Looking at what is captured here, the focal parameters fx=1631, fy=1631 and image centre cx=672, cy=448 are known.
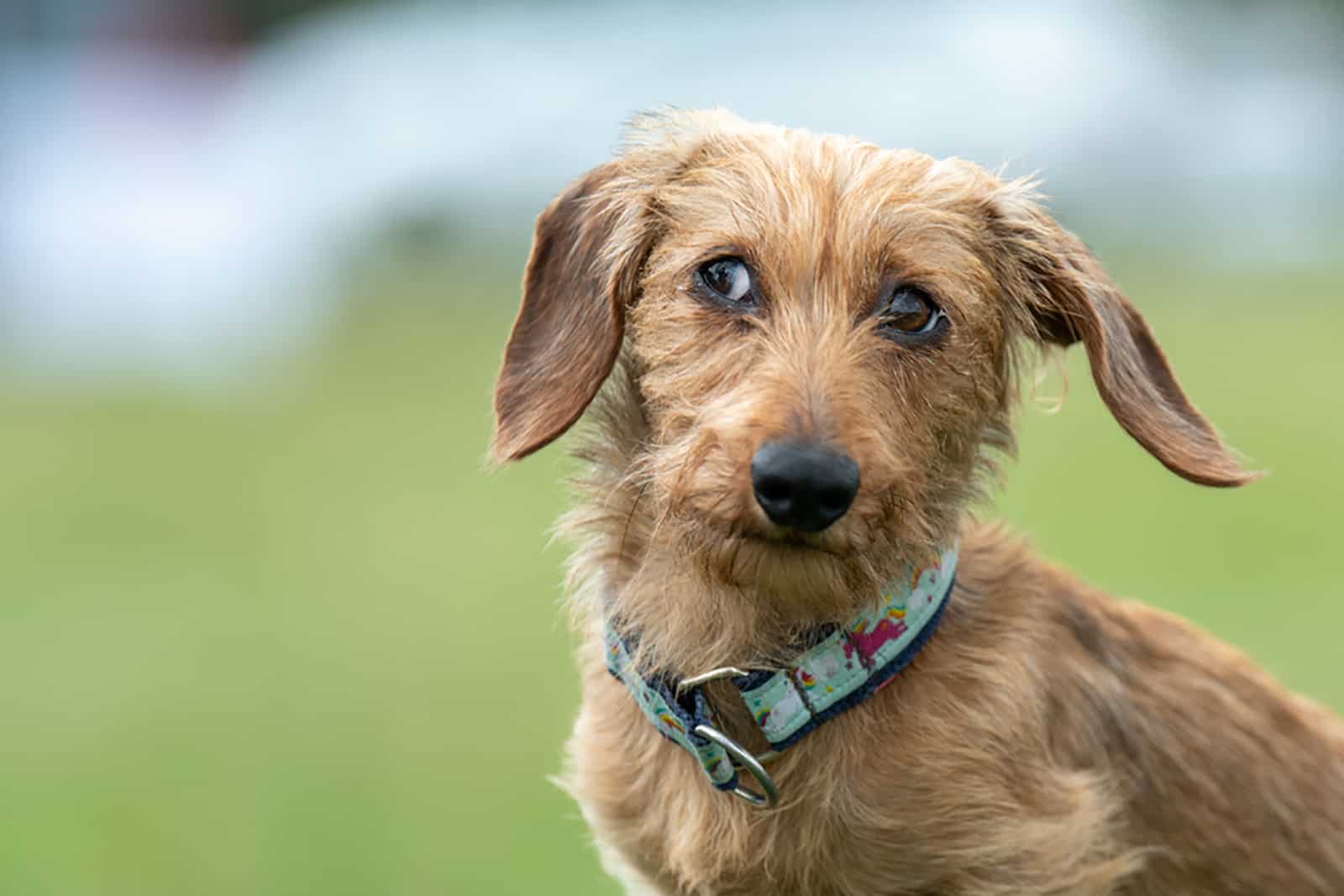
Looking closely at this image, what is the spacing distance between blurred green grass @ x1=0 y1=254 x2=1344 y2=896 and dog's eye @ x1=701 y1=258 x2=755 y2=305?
2.27 feet

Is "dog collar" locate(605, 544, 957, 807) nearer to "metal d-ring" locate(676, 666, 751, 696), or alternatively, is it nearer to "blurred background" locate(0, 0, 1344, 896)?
"metal d-ring" locate(676, 666, 751, 696)

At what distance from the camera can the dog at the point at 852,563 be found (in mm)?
3152

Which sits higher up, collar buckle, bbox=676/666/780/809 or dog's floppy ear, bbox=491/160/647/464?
dog's floppy ear, bbox=491/160/647/464

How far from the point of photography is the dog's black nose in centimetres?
286

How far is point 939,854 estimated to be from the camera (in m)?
3.22

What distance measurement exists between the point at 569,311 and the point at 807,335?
2.09ft

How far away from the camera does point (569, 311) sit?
11.7 feet

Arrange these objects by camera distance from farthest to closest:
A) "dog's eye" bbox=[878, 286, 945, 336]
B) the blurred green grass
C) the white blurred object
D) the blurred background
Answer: the white blurred object → the blurred background → the blurred green grass → "dog's eye" bbox=[878, 286, 945, 336]

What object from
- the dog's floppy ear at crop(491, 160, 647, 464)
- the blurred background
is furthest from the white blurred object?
the dog's floppy ear at crop(491, 160, 647, 464)

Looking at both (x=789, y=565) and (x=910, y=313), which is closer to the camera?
(x=789, y=565)

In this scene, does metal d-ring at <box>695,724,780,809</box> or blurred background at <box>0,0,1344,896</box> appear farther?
blurred background at <box>0,0,1344,896</box>

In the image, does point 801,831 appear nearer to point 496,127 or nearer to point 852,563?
point 852,563

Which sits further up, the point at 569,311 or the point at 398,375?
the point at 569,311

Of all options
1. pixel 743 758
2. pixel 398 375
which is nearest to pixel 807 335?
pixel 743 758
